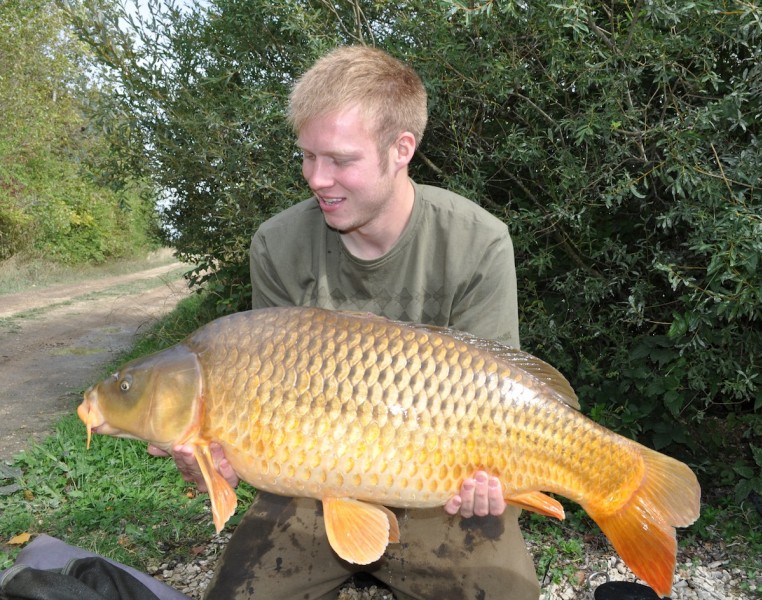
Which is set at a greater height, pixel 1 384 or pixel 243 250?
pixel 243 250

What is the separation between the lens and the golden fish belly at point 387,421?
A: 138cm

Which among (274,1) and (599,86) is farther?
(274,1)

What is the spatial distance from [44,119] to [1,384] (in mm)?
9343

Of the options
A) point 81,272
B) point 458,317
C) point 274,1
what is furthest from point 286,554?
point 81,272

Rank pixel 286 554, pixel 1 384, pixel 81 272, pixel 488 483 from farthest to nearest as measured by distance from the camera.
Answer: pixel 81 272 < pixel 1 384 < pixel 286 554 < pixel 488 483

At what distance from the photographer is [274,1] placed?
2.84 metres

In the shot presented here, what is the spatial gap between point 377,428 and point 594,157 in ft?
5.32

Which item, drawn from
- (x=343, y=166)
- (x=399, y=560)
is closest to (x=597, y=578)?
(x=399, y=560)

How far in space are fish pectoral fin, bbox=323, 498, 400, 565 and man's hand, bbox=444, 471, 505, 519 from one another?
0.16m

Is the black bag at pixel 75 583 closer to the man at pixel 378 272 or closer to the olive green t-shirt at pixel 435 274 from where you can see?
the man at pixel 378 272

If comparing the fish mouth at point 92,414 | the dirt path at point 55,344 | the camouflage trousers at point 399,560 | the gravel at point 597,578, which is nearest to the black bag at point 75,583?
the camouflage trousers at point 399,560

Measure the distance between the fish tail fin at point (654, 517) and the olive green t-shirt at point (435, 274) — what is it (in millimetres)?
514

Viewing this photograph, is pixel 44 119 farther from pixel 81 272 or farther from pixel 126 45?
pixel 126 45

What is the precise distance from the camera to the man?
5.53 ft
